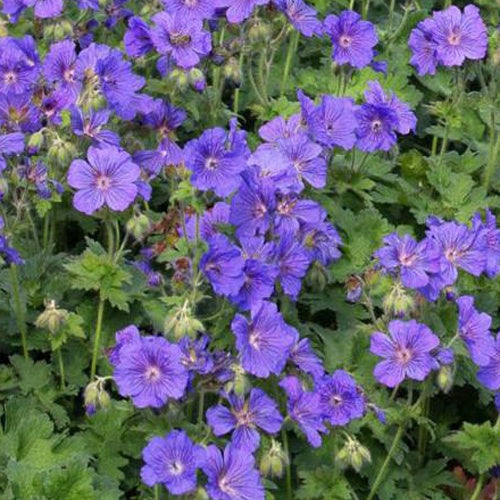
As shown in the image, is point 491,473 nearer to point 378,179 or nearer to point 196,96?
point 378,179

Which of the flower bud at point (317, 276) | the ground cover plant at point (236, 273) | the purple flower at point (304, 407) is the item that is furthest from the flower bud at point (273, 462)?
the flower bud at point (317, 276)

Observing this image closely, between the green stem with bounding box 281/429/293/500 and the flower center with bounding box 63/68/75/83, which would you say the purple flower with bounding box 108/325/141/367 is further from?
the flower center with bounding box 63/68/75/83

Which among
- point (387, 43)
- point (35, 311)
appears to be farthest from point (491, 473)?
point (387, 43)

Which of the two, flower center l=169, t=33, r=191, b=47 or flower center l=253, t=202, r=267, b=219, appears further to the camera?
flower center l=169, t=33, r=191, b=47

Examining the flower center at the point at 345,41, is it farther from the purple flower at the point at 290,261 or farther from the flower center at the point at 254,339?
the flower center at the point at 254,339

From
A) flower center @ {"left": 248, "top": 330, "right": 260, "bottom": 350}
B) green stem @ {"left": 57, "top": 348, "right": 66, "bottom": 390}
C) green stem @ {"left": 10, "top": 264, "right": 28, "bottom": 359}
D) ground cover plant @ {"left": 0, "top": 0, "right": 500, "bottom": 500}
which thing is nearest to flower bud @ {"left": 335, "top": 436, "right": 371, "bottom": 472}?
ground cover plant @ {"left": 0, "top": 0, "right": 500, "bottom": 500}

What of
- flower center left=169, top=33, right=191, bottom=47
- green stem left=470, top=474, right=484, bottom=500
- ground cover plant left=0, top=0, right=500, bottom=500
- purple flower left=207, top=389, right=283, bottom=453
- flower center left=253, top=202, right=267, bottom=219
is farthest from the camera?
flower center left=169, top=33, right=191, bottom=47
